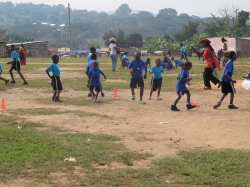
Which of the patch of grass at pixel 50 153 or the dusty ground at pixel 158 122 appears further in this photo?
the dusty ground at pixel 158 122

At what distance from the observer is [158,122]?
34.6 feet

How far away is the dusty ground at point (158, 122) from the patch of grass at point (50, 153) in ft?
1.11

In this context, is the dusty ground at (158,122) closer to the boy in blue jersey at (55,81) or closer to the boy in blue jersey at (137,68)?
the boy in blue jersey at (55,81)

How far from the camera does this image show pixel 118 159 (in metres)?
7.16

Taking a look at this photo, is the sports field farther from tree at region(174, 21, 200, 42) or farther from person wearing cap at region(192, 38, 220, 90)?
tree at region(174, 21, 200, 42)

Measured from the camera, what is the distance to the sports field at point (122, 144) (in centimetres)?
630

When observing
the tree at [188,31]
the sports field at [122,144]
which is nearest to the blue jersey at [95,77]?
the sports field at [122,144]

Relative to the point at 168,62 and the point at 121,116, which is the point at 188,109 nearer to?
the point at 121,116

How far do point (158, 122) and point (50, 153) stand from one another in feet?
12.1

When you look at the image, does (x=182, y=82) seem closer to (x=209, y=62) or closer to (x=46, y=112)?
(x=46, y=112)

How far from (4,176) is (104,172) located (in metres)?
1.33

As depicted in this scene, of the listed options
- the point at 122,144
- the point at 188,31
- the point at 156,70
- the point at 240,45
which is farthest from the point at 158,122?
the point at 188,31

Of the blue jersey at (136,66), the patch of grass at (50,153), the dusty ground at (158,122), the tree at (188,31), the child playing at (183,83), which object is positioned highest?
the tree at (188,31)

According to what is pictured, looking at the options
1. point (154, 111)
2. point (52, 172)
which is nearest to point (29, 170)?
point (52, 172)
